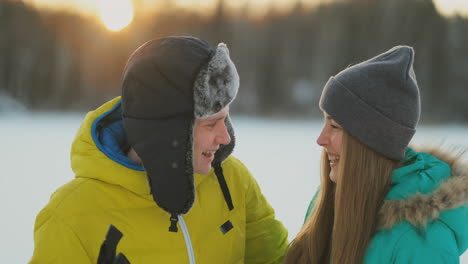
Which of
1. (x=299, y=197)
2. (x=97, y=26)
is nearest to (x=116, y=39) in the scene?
(x=97, y=26)

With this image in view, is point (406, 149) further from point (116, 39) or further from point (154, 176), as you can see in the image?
point (116, 39)

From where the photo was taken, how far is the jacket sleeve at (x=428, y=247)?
1382mm

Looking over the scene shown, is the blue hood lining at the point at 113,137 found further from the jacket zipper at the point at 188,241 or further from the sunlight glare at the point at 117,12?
the sunlight glare at the point at 117,12

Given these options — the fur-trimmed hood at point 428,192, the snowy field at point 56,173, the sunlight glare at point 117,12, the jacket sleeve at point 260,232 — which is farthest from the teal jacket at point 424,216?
the sunlight glare at point 117,12

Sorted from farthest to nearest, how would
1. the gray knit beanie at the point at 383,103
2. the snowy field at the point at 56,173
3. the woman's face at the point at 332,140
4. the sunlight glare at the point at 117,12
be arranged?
the sunlight glare at the point at 117,12 < the snowy field at the point at 56,173 < the woman's face at the point at 332,140 < the gray knit beanie at the point at 383,103

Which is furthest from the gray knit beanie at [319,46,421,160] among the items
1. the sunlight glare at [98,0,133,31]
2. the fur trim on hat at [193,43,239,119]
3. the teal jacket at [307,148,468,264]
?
the sunlight glare at [98,0,133,31]

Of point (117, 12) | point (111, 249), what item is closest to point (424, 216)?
point (111, 249)

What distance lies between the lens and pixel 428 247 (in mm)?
1399

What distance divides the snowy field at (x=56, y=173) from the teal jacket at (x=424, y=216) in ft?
0.81

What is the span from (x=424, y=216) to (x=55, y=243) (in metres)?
1.06

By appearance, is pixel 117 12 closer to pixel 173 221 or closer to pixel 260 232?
pixel 260 232

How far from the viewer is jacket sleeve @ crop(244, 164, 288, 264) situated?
1938mm

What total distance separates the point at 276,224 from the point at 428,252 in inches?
28.7

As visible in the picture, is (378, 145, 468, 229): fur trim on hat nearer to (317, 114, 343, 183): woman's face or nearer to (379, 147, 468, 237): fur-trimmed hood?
(379, 147, 468, 237): fur-trimmed hood
